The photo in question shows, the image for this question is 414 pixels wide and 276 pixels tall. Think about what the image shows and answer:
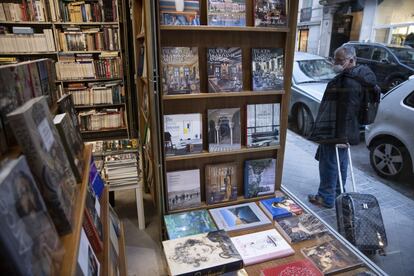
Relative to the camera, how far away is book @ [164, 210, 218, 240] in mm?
1665

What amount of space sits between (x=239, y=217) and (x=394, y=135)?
174 cm

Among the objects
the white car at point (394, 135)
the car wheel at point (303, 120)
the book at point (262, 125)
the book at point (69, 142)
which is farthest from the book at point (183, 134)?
the car wheel at point (303, 120)

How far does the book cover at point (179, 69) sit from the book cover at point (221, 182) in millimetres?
588

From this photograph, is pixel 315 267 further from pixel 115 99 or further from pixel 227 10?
pixel 115 99

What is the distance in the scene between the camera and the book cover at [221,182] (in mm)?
1924

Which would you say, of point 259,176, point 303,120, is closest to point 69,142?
point 259,176

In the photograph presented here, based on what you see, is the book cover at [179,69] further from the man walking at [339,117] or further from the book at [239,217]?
the man walking at [339,117]

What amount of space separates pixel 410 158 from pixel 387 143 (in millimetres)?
286

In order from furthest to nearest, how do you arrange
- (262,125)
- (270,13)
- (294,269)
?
(262,125)
(270,13)
(294,269)

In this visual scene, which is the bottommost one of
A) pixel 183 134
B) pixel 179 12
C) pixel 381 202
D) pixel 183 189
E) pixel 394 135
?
pixel 381 202

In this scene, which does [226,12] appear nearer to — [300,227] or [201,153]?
[201,153]

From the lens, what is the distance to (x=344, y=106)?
2383 mm

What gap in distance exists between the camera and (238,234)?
169cm

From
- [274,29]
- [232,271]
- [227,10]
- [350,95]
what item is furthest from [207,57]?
[350,95]
